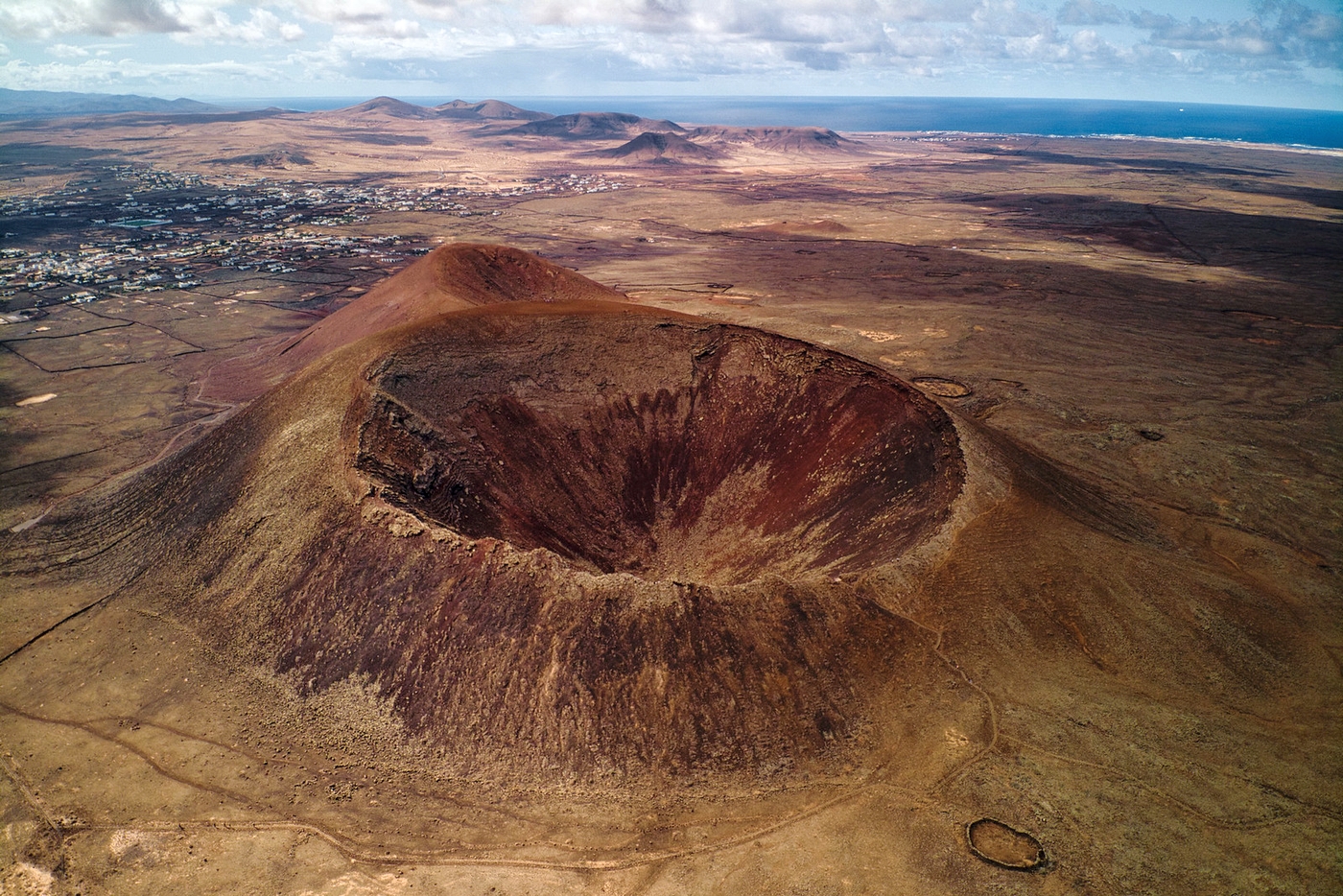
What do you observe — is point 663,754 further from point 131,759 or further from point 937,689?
point 131,759

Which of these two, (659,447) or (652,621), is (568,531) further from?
(652,621)

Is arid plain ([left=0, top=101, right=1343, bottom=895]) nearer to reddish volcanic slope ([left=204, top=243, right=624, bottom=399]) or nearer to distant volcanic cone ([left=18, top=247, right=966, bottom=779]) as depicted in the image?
distant volcanic cone ([left=18, top=247, right=966, bottom=779])

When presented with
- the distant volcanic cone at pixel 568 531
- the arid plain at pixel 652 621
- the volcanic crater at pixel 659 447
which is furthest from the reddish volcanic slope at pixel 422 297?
the volcanic crater at pixel 659 447

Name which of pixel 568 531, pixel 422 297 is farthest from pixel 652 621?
pixel 422 297

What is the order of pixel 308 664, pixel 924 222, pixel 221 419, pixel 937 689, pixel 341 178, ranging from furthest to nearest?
1. pixel 341 178
2. pixel 924 222
3. pixel 221 419
4. pixel 308 664
5. pixel 937 689

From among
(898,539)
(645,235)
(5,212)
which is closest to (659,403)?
(898,539)

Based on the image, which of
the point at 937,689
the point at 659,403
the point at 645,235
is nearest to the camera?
the point at 937,689
